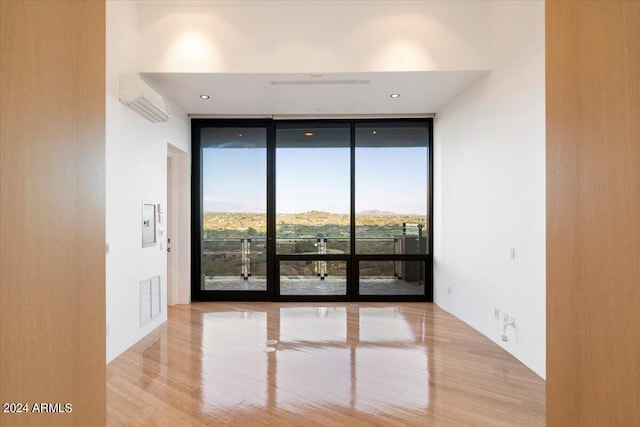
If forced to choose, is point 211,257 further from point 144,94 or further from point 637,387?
point 637,387

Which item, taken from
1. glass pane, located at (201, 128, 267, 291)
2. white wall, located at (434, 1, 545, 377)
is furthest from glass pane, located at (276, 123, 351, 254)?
white wall, located at (434, 1, 545, 377)

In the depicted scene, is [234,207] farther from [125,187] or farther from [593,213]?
[593,213]

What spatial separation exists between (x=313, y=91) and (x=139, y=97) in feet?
7.03

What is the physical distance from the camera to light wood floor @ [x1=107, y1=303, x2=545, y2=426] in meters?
2.50

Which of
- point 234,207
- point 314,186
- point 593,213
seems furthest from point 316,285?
point 593,213

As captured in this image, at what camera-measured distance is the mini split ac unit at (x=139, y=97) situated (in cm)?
352

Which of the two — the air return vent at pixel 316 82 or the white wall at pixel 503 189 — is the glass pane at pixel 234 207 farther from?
the white wall at pixel 503 189

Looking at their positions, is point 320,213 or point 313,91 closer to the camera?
point 313,91

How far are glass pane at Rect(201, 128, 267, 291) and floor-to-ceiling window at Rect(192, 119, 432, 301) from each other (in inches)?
0.7

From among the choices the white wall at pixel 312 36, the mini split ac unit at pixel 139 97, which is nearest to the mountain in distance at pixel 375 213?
the white wall at pixel 312 36

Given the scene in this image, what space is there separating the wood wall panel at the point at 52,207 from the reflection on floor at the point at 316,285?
5.05 metres

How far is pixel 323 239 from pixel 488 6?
4023mm

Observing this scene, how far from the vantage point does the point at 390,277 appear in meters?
6.04

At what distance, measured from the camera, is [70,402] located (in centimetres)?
89
